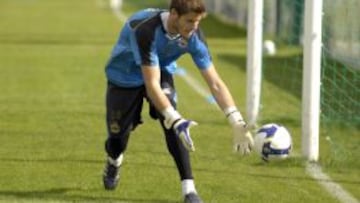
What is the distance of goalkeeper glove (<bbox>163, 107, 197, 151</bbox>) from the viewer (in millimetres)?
7062

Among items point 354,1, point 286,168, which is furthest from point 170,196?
point 354,1

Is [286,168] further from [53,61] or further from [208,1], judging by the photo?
[208,1]

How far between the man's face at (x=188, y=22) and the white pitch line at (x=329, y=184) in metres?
2.27

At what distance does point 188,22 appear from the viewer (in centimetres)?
700

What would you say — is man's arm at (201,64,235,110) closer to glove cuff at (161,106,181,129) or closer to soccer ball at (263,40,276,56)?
glove cuff at (161,106,181,129)

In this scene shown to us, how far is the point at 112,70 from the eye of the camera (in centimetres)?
812

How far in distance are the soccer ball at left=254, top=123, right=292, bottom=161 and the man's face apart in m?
1.28

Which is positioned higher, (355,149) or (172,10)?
(172,10)

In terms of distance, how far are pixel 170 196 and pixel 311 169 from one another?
2.01m

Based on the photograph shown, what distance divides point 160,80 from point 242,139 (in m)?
0.98

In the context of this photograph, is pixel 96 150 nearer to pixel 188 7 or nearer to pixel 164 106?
pixel 164 106

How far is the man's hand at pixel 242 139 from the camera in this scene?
7.21 metres

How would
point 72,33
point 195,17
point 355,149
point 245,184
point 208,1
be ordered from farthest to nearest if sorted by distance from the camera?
point 208,1 → point 72,33 → point 355,149 → point 245,184 → point 195,17

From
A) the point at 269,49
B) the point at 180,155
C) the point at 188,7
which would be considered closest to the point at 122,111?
the point at 180,155
